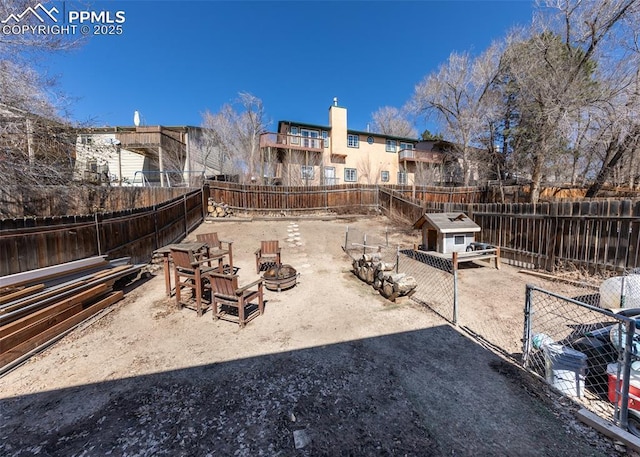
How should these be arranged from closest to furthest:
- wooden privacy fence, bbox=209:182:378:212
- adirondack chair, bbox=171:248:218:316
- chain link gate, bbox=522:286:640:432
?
chain link gate, bbox=522:286:640:432 → adirondack chair, bbox=171:248:218:316 → wooden privacy fence, bbox=209:182:378:212

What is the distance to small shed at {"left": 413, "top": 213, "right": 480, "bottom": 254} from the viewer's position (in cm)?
804

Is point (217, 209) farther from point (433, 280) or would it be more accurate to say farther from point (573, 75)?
point (573, 75)

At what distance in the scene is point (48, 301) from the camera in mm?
4035

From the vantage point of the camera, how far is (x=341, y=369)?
3283 millimetres

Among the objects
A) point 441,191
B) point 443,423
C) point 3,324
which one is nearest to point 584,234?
point 443,423

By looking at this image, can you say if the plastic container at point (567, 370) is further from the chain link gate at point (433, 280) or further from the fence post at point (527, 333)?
the chain link gate at point (433, 280)

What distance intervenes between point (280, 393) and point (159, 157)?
68.3ft

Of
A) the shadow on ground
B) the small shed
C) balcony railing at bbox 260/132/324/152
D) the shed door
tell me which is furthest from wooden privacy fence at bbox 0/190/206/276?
balcony railing at bbox 260/132/324/152

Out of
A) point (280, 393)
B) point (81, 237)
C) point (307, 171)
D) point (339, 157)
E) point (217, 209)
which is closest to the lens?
point (280, 393)

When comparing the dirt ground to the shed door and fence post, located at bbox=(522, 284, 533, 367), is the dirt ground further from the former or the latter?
the shed door

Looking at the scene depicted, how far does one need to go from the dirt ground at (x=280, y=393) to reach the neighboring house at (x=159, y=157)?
510 inches

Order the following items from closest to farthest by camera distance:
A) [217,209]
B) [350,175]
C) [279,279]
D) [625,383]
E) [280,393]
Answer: [625,383] → [280,393] → [279,279] → [217,209] → [350,175]

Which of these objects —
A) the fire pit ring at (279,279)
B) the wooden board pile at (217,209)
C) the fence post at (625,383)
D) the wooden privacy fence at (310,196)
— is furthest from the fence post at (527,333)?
the wooden board pile at (217,209)

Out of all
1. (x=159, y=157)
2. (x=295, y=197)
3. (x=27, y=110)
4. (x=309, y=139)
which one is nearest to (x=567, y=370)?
(x=27, y=110)
